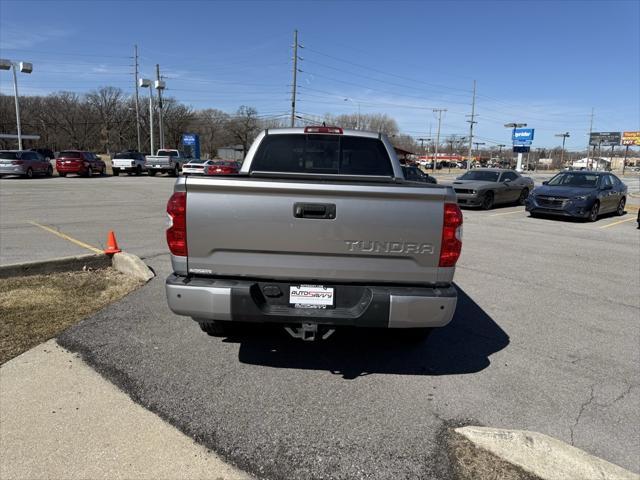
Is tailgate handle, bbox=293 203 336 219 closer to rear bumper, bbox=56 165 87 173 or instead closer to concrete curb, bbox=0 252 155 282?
concrete curb, bbox=0 252 155 282

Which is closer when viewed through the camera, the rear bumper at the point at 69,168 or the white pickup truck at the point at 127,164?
the rear bumper at the point at 69,168

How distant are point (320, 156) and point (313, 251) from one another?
2.14m

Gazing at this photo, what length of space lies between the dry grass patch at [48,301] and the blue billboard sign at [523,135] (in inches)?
2810

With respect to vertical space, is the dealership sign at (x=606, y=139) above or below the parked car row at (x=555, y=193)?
above

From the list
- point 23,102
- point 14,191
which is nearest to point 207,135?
point 23,102

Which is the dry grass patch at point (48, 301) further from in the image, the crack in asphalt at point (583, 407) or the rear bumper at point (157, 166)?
the rear bumper at point (157, 166)

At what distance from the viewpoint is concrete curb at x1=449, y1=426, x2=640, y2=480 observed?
2643 millimetres

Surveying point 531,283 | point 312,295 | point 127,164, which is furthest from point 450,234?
point 127,164

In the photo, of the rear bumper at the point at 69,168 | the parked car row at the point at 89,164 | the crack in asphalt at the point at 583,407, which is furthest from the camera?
the rear bumper at the point at 69,168

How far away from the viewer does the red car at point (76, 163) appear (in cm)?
3119

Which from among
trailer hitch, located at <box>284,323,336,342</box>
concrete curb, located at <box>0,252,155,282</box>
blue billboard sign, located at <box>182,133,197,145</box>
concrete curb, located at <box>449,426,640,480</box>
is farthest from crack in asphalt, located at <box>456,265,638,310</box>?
blue billboard sign, located at <box>182,133,197,145</box>

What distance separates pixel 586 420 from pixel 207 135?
120m

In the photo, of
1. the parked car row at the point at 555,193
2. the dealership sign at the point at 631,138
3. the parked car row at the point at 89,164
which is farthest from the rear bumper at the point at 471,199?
the dealership sign at the point at 631,138

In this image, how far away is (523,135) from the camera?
2692 inches
